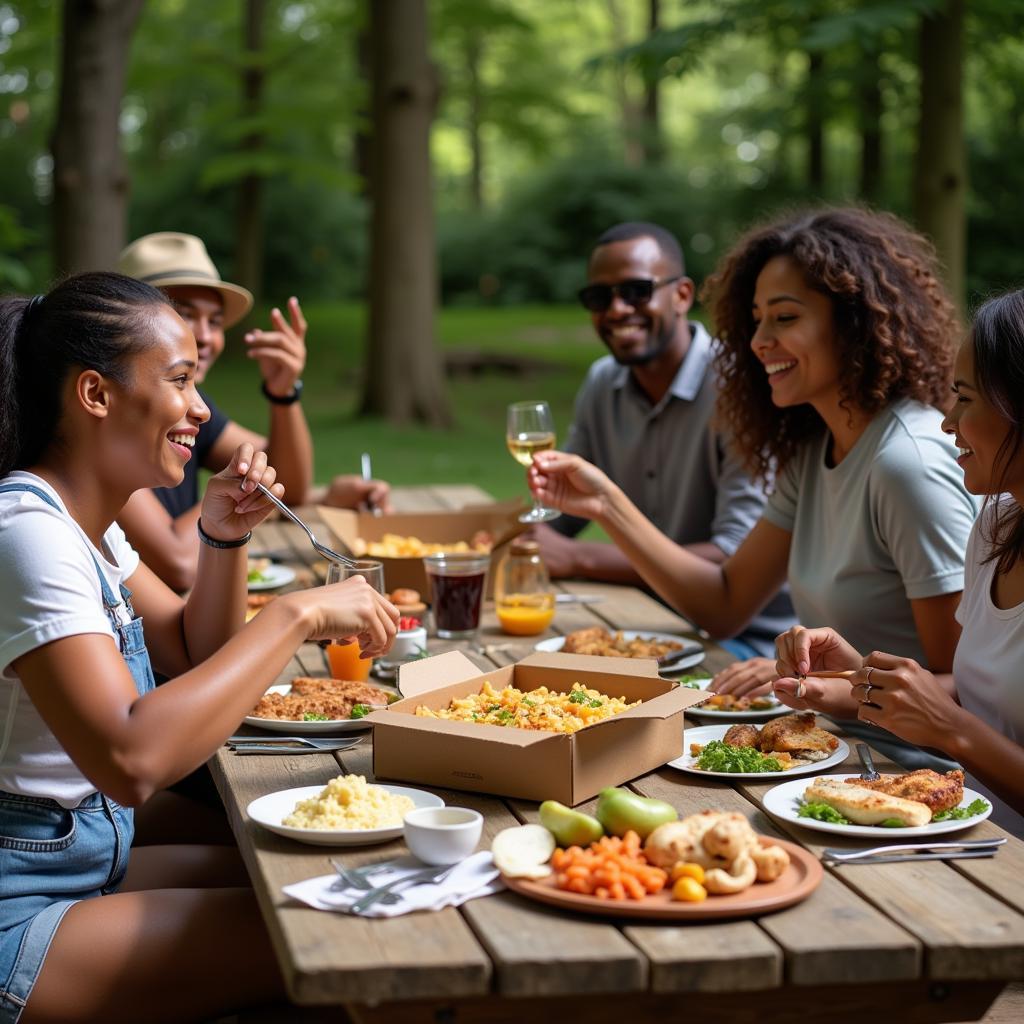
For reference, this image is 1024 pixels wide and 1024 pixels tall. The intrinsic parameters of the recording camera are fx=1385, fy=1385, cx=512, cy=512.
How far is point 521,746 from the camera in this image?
2.19 m

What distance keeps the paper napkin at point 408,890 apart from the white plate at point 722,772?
58 centimetres

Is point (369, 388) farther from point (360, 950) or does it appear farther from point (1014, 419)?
point (360, 950)

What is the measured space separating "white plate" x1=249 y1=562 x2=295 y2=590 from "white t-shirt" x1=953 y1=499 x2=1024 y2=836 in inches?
78.2

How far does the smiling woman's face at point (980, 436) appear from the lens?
2658mm

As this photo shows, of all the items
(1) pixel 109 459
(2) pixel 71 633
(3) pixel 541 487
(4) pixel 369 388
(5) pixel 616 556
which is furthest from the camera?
(4) pixel 369 388

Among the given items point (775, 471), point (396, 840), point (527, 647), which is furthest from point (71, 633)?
point (775, 471)

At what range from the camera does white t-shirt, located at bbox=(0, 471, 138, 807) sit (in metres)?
2.05

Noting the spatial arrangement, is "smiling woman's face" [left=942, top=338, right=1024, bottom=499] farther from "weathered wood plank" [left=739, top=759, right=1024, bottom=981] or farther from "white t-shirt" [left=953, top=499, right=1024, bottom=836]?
"weathered wood plank" [left=739, top=759, right=1024, bottom=981]

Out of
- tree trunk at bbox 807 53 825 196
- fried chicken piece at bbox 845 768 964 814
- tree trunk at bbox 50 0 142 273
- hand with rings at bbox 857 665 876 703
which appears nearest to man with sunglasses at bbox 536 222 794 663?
hand with rings at bbox 857 665 876 703

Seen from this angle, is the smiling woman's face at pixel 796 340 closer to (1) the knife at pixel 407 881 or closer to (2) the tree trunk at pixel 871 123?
(1) the knife at pixel 407 881

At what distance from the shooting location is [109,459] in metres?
2.37

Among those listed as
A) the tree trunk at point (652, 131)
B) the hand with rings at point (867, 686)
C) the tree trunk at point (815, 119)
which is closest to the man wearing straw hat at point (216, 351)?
the hand with rings at point (867, 686)

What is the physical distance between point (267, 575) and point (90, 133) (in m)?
5.43

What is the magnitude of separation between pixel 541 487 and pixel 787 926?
6.61ft
